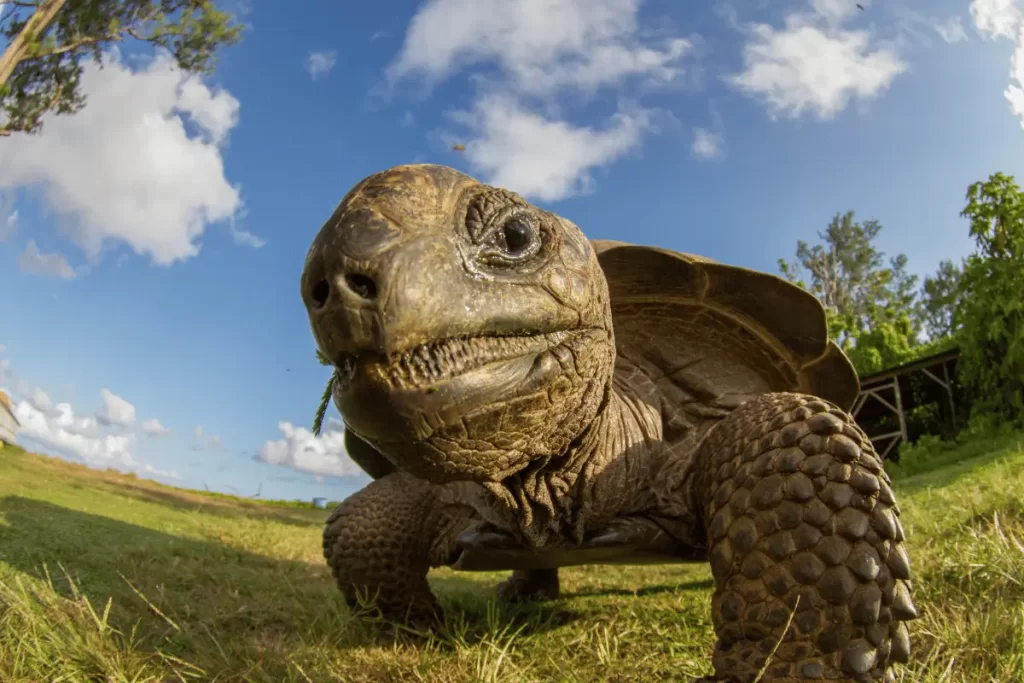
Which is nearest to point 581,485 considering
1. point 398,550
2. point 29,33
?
point 398,550

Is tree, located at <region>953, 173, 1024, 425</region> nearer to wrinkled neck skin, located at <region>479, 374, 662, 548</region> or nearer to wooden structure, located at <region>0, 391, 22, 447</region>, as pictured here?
wrinkled neck skin, located at <region>479, 374, 662, 548</region>

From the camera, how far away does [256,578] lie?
445cm

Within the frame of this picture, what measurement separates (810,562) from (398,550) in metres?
2.01

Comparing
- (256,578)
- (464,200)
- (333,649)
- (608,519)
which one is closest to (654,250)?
(608,519)

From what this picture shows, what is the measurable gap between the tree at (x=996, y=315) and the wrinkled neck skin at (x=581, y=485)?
12421 mm

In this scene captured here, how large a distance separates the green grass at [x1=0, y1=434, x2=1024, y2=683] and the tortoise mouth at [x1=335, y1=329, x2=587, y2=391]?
1088 millimetres

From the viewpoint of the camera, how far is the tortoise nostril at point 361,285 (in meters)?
1.46

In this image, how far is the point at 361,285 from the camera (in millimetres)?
1474

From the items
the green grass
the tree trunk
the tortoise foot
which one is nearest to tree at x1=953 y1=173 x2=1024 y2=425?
the green grass

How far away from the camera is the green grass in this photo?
7.42 feet

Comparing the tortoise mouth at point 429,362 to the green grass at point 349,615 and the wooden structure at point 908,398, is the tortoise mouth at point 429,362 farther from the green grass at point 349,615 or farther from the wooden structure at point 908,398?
the wooden structure at point 908,398

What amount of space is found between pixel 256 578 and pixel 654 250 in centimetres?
335

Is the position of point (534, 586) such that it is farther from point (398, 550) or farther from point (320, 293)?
point (320, 293)

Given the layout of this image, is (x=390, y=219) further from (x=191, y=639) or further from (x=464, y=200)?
(x=191, y=639)
